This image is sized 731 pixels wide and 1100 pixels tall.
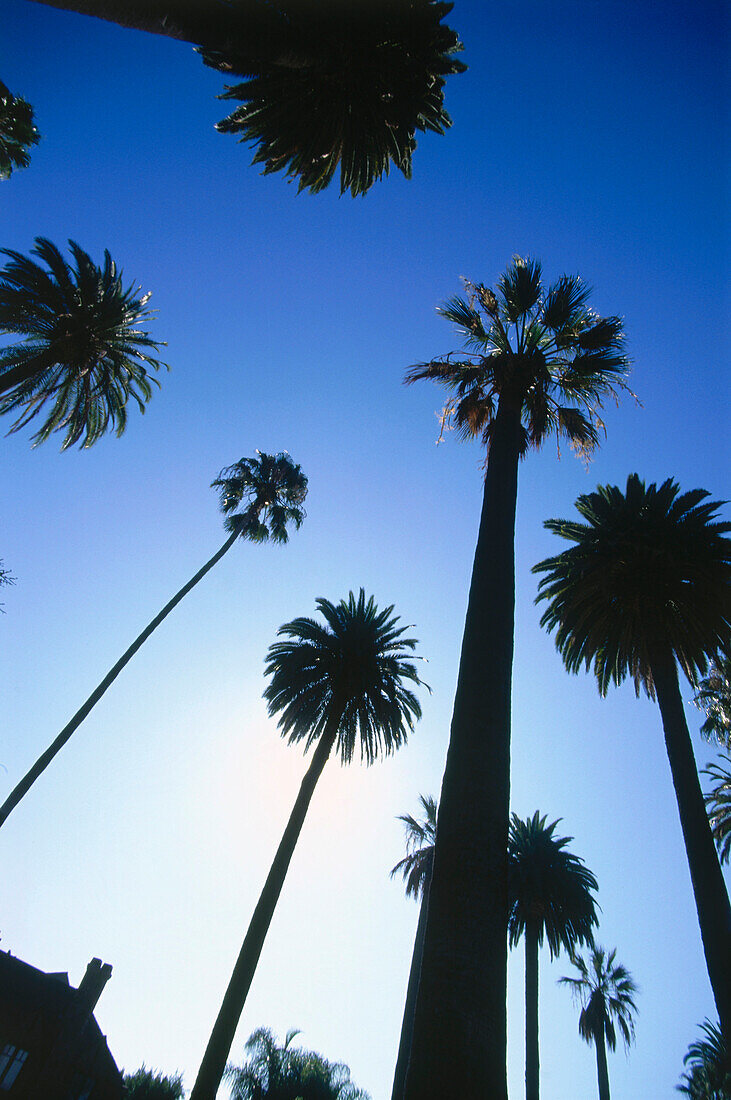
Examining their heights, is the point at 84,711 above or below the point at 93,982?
above

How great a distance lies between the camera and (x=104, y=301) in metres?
15.2

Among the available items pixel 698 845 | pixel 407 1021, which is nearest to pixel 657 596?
pixel 698 845

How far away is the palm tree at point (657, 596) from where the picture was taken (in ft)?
46.0

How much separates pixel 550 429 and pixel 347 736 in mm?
12442

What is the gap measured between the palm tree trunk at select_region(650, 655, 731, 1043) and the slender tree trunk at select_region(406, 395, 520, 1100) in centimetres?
964

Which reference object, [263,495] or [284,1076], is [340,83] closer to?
[263,495]

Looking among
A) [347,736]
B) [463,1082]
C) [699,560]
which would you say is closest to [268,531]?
[347,736]

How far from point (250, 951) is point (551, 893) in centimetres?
1517

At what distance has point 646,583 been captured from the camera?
14.7 m

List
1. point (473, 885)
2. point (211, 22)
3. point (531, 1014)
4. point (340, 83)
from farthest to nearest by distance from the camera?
point (531, 1014) → point (340, 83) → point (211, 22) → point (473, 885)

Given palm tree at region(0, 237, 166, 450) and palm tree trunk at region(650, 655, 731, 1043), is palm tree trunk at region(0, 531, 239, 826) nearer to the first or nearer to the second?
palm tree at region(0, 237, 166, 450)

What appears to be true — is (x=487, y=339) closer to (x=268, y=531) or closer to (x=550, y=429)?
(x=550, y=429)

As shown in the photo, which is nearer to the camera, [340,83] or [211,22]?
[211,22]

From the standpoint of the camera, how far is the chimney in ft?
73.7
